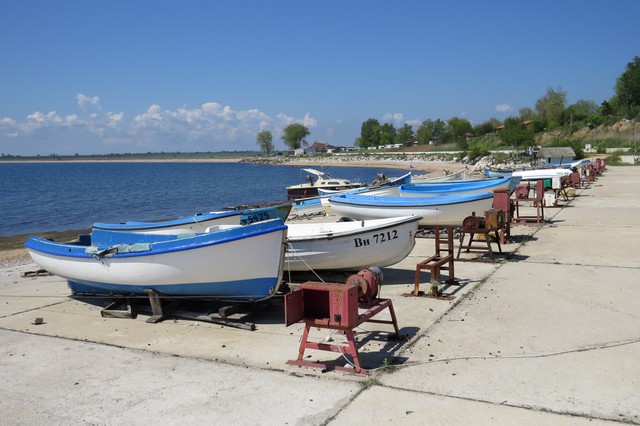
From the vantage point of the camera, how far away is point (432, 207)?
14.3 metres

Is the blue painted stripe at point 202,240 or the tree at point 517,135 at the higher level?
the tree at point 517,135

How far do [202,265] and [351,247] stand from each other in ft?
8.75

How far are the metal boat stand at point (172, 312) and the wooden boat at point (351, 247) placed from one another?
1.59 metres

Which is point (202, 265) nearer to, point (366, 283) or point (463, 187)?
point (366, 283)

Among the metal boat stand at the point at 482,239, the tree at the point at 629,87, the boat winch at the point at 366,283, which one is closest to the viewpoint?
the boat winch at the point at 366,283

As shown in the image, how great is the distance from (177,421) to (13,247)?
2128 cm

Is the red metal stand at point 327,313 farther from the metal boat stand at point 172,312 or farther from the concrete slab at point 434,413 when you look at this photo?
the metal boat stand at point 172,312

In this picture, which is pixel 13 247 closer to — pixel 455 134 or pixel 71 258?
pixel 71 258

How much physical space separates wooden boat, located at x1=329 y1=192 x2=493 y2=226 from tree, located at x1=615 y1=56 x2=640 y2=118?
8321 cm

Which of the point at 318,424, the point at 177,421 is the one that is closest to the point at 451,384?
the point at 318,424

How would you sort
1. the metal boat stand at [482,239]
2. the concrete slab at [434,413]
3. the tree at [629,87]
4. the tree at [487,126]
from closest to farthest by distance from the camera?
the concrete slab at [434,413]
the metal boat stand at [482,239]
the tree at [629,87]
the tree at [487,126]

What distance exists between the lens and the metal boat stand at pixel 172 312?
7942 mm

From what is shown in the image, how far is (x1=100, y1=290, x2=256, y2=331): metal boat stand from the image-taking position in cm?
794

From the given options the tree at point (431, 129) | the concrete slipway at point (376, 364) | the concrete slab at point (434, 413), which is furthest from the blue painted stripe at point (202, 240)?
the tree at point (431, 129)
